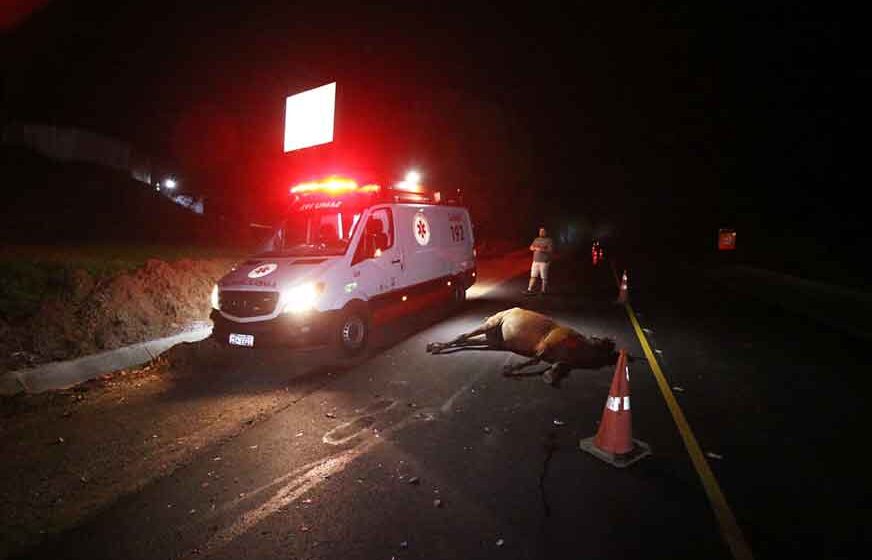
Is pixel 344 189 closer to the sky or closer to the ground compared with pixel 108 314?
→ closer to the sky

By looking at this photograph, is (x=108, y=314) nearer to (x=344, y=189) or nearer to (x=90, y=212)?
(x=344, y=189)

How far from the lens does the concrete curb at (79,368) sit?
18.8 feet

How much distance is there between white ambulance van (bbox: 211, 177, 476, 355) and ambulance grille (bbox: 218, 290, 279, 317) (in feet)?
0.05

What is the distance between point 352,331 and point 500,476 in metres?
4.29

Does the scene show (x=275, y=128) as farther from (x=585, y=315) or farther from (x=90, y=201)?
(x=585, y=315)

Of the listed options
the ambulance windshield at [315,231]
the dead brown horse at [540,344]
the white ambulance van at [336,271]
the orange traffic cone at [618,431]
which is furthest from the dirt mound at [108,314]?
the orange traffic cone at [618,431]

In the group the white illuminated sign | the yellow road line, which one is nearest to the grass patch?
the yellow road line

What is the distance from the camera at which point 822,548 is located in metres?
3.02

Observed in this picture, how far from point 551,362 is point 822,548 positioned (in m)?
3.80

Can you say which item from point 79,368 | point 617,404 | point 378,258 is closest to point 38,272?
point 79,368

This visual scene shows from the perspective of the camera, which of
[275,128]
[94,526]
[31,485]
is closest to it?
[94,526]

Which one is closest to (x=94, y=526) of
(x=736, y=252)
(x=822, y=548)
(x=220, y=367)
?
(x=220, y=367)

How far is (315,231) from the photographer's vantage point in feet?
27.1

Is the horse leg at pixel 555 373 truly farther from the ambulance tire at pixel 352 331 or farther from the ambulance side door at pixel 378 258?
the ambulance side door at pixel 378 258
